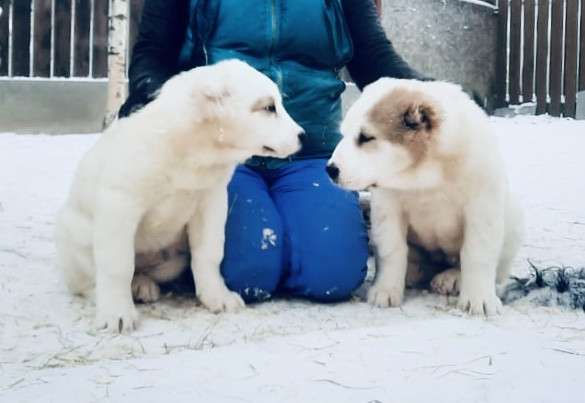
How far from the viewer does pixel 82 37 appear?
8508mm

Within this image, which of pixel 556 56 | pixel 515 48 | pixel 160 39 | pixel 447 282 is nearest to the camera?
pixel 447 282

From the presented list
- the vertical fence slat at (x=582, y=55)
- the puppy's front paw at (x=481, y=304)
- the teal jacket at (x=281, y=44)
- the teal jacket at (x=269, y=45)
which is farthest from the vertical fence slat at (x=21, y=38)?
the puppy's front paw at (x=481, y=304)

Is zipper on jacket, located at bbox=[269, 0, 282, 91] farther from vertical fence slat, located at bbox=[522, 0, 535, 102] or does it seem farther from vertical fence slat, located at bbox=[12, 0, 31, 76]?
vertical fence slat, located at bbox=[522, 0, 535, 102]

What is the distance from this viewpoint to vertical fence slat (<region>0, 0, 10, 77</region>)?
26.7 feet

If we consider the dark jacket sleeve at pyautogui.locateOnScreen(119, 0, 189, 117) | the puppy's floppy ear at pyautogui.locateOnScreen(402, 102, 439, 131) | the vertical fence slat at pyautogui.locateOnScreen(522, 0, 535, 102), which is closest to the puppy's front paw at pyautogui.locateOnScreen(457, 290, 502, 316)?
the puppy's floppy ear at pyautogui.locateOnScreen(402, 102, 439, 131)

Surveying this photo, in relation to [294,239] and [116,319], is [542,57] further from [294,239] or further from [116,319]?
[116,319]

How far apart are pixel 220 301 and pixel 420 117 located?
0.94m

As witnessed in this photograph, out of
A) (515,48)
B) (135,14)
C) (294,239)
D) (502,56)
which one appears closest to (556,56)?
(515,48)

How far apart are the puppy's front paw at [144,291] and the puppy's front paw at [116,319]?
0.33 meters

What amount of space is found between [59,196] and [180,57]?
1995 millimetres

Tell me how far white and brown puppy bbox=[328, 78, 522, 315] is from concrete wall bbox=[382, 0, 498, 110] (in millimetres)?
6972

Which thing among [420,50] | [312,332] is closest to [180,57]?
[312,332]

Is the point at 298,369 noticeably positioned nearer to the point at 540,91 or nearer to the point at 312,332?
the point at 312,332

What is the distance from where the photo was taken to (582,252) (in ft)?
12.8
